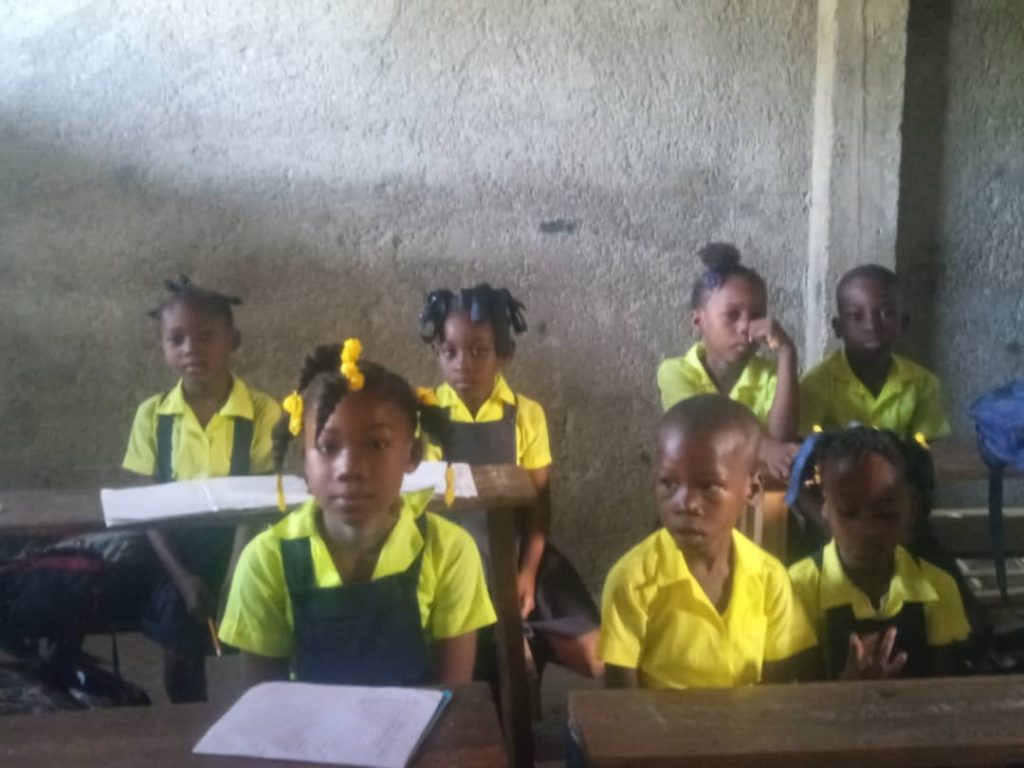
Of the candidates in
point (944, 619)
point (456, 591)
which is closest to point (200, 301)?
point (456, 591)

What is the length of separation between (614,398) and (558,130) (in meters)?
0.96

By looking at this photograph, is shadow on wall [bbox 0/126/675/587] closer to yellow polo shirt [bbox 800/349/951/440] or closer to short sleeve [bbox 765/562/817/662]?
yellow polo shirt [bbox 800/349/951/440]

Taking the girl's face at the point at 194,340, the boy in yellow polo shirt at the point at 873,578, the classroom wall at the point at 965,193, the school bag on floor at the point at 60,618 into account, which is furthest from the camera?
the classroom wall at the point at 965,193

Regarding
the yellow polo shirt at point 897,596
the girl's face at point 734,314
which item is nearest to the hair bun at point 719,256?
the girl's face at point 734,314

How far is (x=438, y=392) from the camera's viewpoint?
11.1 feet

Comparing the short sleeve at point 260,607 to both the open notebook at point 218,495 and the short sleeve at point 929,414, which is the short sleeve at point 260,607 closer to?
the open notebook at point 218,495

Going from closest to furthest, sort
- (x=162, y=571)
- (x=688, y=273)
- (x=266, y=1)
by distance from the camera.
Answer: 1. (x=162, y=571)
2. (x=266, y=1)
3. (x=688, y=273)

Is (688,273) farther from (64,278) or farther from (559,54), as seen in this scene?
(64,278)

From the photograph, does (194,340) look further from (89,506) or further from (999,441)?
(999,441)

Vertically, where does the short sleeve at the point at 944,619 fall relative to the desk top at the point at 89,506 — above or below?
below

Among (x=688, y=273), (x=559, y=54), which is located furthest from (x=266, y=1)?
(x=688, y=273)

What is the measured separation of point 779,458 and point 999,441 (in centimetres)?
58

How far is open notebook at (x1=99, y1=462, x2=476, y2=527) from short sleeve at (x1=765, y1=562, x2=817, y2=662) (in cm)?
77

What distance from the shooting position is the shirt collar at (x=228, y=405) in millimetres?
3164
